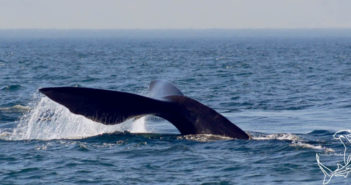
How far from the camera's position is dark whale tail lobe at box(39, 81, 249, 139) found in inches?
510

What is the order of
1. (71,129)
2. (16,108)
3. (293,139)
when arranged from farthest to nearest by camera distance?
(16,108), (71,129), (293,139)

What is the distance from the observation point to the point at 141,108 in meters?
13.4

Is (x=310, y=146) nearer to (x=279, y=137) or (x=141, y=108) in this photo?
(x=279, y=137)

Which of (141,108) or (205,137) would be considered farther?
(205,137)

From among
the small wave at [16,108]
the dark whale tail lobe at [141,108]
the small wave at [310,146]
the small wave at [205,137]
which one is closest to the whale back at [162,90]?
the dark whale tail lobe at [141,108]

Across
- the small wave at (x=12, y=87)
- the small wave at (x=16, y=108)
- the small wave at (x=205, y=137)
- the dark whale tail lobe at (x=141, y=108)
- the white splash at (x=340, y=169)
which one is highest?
the dark whale tail lobe at (x=141, y=108)

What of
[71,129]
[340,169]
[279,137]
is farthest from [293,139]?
[71,129]

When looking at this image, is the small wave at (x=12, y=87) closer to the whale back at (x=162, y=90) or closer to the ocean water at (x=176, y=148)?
the ocean water at (x=176, y=148)

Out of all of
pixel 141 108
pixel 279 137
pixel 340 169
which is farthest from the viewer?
pixel 279 137

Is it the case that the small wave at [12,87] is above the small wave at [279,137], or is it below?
below

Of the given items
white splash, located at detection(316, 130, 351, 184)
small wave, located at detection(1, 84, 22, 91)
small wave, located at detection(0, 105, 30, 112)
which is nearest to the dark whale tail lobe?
white splash, located at detection(316, 130, 351, 184)

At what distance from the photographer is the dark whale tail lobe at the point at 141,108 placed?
1295 cm

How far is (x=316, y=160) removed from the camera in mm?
13273

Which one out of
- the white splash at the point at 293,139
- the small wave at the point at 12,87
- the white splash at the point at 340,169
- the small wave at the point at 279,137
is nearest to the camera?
the white splash at the point at 340,169
